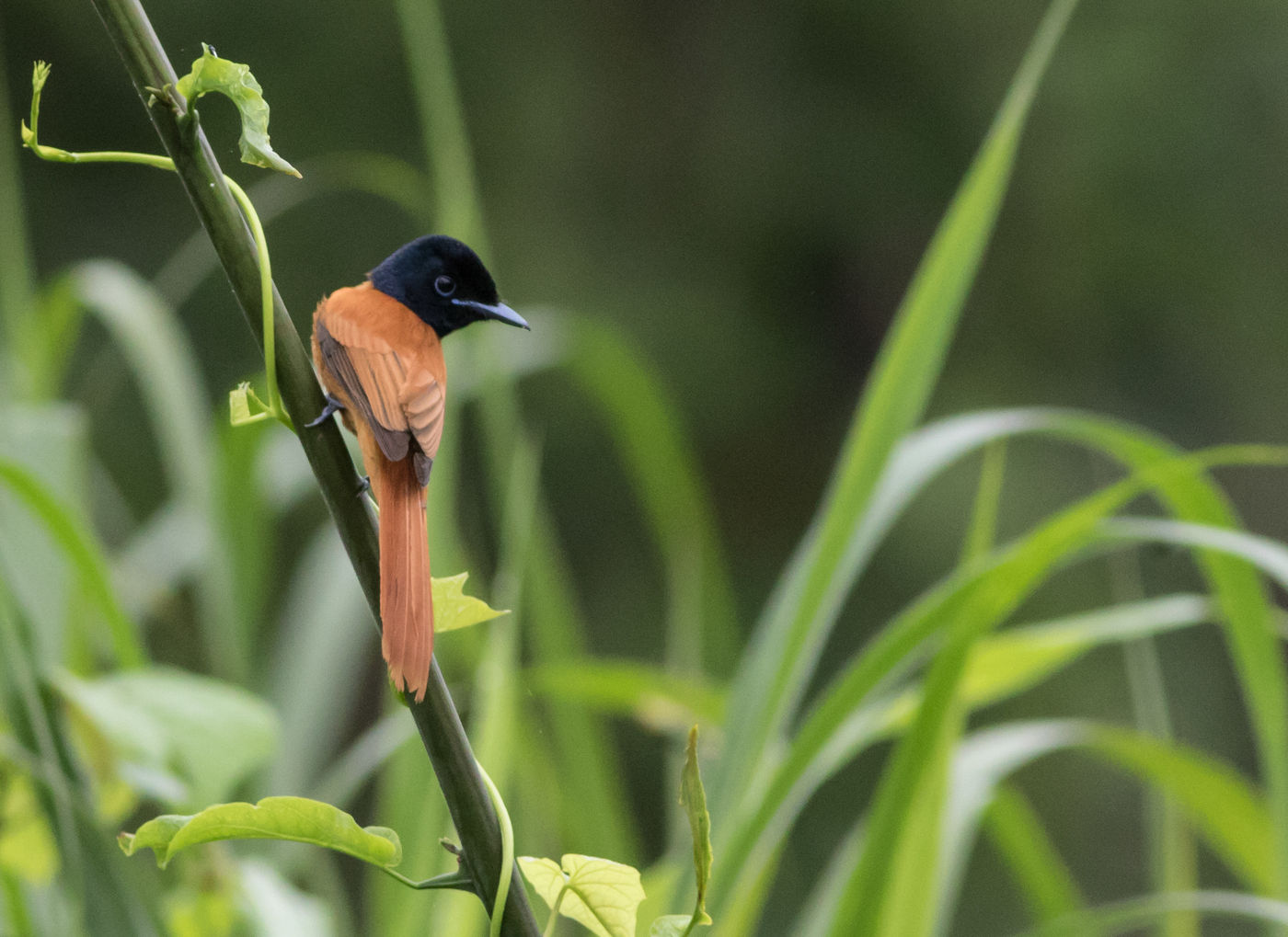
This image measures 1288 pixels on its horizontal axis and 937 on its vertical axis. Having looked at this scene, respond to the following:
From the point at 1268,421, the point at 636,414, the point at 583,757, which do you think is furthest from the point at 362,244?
the point at 1268,421

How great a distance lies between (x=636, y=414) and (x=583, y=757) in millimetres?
257

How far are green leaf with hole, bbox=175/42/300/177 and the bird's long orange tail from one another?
52 millimetres

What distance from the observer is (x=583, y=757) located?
67 centimetres

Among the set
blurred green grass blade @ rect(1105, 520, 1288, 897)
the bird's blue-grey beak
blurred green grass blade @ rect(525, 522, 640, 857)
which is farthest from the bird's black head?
blurred green grass blade @ rect(525, 522, 640, 857)

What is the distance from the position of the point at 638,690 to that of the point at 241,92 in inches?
20.2

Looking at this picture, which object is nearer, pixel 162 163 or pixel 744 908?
pixel 162 163

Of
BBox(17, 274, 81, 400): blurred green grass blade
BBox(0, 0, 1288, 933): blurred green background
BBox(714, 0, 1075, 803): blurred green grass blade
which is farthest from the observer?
BBox(0, 0, 1288, 933): blurred green background

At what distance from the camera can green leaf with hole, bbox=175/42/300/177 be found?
0.52 feet

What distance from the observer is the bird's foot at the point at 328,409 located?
0.53 feet

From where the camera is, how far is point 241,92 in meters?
0.16

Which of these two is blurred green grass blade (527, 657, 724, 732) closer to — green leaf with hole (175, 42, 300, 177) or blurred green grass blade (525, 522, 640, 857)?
blurred green grass blade (525, 522, 640, 857)

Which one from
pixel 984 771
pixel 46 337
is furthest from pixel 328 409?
pixel 46 337

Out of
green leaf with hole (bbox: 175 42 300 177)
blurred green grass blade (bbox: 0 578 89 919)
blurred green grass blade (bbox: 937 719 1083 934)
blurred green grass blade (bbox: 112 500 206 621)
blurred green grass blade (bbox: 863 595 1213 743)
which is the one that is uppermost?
green leaf with hole (bbox: 175 42 300 177)

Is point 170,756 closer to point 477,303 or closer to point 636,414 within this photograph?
point 477,303
